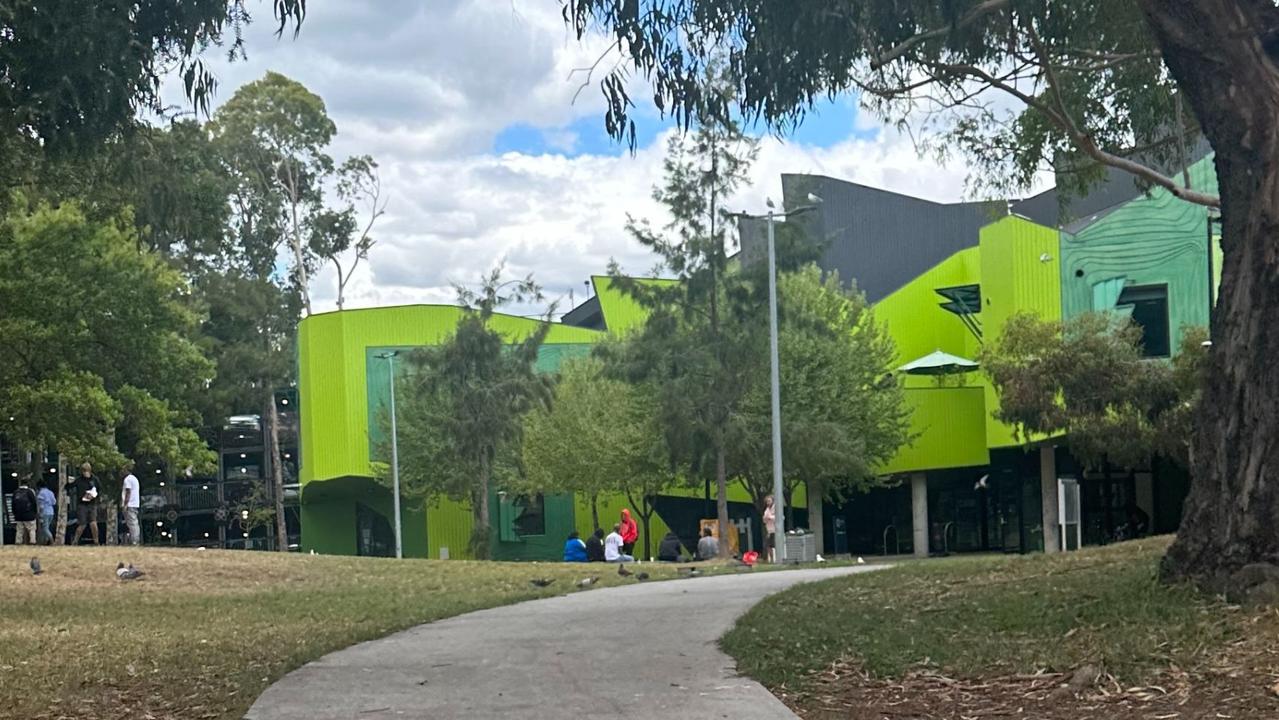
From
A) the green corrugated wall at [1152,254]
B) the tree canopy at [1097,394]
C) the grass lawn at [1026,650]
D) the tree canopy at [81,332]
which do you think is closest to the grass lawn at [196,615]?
the grass lawn at [1026,650]

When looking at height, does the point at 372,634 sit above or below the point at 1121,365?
below

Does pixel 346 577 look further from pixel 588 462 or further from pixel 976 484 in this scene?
pixel 976 484

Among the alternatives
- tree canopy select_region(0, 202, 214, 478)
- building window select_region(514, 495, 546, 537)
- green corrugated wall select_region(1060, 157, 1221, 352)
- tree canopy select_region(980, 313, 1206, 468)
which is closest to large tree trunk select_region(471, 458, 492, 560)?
tree canopy select_region(0, 202, 214, 478)

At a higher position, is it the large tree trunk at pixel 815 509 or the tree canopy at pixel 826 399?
the tree canopy at pixel 826 399

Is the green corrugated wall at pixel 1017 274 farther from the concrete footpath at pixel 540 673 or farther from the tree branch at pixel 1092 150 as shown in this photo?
the concrete footpath at pixel 540 673

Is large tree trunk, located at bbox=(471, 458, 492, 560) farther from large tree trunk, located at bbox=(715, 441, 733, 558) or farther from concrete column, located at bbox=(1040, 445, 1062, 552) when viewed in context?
concrete column, located at bbox=(1040, 445, 1062, 552)

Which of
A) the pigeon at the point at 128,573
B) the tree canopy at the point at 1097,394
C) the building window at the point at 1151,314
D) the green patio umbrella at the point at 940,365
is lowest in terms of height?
the pigeon at the point at 128,573

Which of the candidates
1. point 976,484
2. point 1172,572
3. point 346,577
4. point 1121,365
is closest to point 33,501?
point 346,577

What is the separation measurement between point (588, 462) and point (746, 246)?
13.1 metres

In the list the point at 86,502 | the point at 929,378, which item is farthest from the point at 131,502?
the point at 929,378

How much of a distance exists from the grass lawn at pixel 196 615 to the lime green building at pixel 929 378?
16.8 meters

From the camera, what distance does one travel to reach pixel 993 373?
36.1 metres

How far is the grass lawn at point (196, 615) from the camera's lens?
353 inches

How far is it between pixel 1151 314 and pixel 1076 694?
107 ft
